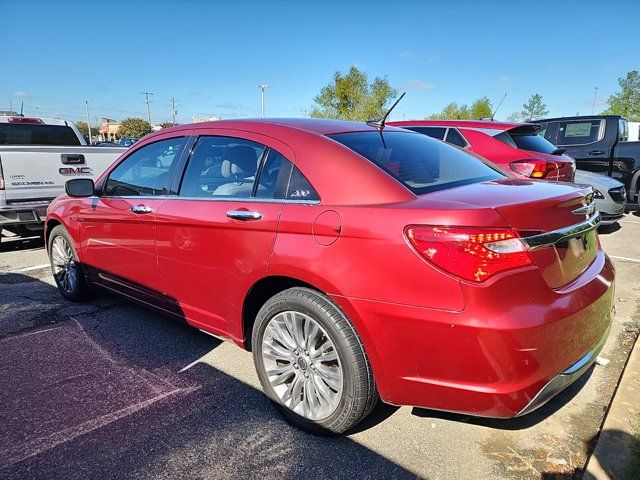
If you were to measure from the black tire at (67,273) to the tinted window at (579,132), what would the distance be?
396 inches

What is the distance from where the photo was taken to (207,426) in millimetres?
2637

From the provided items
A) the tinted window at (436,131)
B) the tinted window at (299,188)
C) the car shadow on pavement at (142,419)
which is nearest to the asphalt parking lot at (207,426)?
the car shadow on pavement at (142,419)

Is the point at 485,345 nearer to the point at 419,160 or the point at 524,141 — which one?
the point at 419,160

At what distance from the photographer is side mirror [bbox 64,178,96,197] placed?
4066mm

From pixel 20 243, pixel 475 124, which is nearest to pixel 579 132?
pixel 475 124

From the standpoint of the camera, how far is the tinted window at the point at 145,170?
3.51 meters

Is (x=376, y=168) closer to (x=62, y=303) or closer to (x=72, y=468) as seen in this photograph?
(x=72, y=468)

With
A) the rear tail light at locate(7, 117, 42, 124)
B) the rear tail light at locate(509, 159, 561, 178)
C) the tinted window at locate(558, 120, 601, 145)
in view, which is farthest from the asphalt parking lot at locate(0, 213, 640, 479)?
the tinted window at locate(558, 120, 601, 145)

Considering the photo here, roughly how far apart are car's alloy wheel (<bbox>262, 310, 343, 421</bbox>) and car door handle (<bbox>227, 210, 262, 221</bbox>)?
22.0 inches

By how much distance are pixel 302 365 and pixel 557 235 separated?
1.44 metres

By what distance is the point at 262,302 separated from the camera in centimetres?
286

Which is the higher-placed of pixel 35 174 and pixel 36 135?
pixel 36 135

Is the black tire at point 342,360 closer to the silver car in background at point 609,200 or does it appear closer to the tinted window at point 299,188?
the tinted window at point 299,188

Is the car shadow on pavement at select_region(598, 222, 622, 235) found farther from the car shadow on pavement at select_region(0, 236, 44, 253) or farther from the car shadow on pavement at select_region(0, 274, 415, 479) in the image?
the car shadow on pavement at select_region(0, 236, 44, 253)
